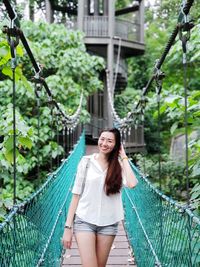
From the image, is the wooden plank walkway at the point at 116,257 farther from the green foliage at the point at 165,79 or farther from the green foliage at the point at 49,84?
the green foliage at the point at 49,84

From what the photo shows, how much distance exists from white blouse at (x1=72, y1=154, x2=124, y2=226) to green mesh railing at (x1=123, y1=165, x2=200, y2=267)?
20cm

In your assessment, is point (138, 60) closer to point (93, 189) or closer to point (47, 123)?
point (47, 123)

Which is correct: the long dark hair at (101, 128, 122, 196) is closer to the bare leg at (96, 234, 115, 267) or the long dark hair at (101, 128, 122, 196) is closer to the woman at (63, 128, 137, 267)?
the woman at (63, 128, 137, 267)

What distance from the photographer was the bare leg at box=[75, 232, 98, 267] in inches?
76.2

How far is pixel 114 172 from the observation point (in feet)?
6.66

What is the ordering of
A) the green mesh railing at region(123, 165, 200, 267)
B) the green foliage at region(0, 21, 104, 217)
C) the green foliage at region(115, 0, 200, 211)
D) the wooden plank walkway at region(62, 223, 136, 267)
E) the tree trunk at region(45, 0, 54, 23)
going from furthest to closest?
the tree trunk at region(45, 0, 54, 23) < the green foliage at region(115, 0, 200, 211) < the green foliage at region(0, 21, 104, 217) < the wooden plank walkway at region(62, 223, 136, 267) < the green mesh railing at region(123, 165, 200, 267)

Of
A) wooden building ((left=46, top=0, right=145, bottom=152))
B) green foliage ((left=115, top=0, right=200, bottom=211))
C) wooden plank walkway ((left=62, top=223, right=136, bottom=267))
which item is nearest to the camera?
wooden plank walkway ((left=62, top=223, right=136, bottom=267))

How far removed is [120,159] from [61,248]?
3.73ft

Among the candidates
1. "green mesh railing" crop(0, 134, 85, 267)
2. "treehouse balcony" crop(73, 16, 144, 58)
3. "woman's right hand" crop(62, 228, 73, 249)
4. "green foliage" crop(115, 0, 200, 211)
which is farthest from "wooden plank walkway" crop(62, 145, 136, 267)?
"treehouse balcony" crop(73, 16, 144, 58)

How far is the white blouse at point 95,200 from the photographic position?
1985 mm

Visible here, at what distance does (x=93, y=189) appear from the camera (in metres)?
2.01

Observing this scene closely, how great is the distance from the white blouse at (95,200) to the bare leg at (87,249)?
0.21ft

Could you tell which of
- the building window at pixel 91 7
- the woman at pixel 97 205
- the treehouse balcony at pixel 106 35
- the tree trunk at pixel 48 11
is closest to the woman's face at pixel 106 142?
the woman at pixel 97 205

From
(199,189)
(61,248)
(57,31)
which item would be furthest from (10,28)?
(57,31)
